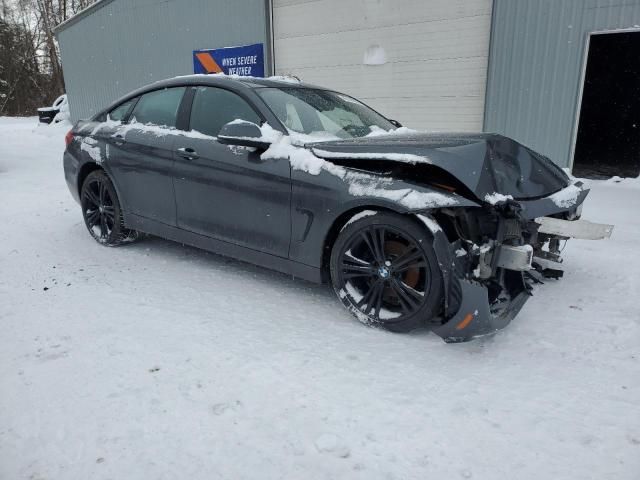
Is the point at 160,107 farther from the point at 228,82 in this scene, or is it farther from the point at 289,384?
the point at 289,384

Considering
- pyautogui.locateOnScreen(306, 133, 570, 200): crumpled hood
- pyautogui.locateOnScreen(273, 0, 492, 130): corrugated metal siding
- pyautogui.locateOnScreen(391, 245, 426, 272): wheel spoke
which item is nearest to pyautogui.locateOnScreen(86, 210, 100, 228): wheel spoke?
pyautogui.locateOnScreen(306, 133, 570, 200): crumpled hood

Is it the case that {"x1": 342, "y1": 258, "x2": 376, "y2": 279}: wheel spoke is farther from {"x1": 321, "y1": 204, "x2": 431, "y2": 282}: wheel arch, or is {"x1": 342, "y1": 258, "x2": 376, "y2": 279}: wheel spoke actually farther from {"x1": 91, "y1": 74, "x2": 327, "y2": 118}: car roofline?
{"x1": 91, "y1": 74, "x2": 327, "y2": 118}: car roofline

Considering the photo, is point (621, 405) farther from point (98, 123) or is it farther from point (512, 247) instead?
point (98, 123)

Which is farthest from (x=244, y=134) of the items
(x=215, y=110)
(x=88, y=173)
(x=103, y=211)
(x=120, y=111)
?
(x=88, y=173)

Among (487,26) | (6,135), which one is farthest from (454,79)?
(6,135)

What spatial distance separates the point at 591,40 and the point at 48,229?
26.6 feet

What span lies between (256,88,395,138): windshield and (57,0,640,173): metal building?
16.1 ft

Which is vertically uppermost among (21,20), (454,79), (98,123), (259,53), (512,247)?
(21,20)

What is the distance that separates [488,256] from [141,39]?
47.0 feet

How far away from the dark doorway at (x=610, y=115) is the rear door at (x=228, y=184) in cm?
667

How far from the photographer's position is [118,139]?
4238 mm

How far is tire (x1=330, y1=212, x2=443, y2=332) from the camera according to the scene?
271 cm

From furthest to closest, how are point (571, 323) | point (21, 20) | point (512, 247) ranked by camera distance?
point (21, 20), point (571, 323), point (512, 247)

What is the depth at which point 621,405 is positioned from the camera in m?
2.24
